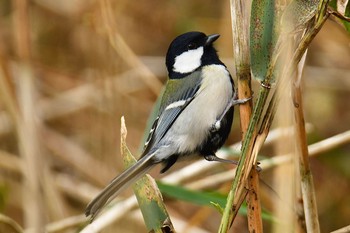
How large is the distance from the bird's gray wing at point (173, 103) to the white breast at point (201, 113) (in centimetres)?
1

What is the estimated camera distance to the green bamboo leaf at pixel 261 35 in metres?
1.13

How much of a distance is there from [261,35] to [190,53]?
81cm

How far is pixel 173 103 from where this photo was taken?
185 cm

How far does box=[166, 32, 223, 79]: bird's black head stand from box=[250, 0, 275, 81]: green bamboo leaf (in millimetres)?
782

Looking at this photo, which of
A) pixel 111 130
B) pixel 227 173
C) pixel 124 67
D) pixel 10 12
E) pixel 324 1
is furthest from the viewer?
pixel 10 12

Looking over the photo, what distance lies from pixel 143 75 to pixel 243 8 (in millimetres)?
1618

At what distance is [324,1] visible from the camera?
107 cm

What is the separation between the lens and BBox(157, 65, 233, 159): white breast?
5.78ft

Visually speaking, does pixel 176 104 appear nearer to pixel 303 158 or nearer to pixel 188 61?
pixel 188 61

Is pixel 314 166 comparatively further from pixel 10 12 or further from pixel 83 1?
pixel 10 12

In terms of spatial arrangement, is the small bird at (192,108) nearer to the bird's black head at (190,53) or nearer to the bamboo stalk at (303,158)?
the bird's black head at (190,53)

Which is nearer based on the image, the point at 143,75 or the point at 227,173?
the point at 227,173

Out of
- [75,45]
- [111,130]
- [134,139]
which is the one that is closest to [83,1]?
[75,45]

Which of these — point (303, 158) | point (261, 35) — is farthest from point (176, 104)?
point (261, 35)
